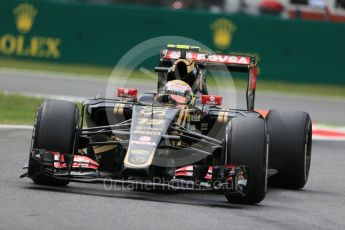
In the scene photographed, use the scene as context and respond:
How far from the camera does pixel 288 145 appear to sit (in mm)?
11117

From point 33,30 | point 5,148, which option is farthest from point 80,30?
point 5,148

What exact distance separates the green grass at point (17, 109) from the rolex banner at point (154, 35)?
883 centimetres

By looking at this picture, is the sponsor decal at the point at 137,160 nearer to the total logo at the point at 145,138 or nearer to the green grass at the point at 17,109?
the total logo at the point at 145,138

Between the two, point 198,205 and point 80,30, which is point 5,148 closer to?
point 198,205

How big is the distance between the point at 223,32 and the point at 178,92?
680 inches

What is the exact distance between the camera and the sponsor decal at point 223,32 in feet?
91.5

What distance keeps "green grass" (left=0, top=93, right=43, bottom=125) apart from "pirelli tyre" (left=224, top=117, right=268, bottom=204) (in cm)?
735

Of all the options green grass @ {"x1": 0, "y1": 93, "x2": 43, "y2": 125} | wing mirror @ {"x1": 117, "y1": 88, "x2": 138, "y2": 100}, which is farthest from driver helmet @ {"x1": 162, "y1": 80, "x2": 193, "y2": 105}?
green grass @ {"x1": 0, "y1": 93, "x2": 43, "y2": 125}

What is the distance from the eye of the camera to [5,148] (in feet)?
42.8

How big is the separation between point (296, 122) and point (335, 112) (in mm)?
11903

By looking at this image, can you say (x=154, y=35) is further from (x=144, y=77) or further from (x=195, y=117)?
(x=195, y=117)

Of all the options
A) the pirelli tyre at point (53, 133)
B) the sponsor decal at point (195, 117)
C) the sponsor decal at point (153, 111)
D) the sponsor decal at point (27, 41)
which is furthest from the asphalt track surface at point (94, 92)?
the pirelli tyre at point (53, 133)

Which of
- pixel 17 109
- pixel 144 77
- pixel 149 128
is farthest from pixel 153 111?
pixel 144 77

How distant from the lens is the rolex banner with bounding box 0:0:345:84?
27.5m
